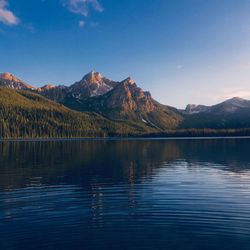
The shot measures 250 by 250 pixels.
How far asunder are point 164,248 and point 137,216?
9.11 m

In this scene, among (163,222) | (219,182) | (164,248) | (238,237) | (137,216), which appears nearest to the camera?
(164,248)

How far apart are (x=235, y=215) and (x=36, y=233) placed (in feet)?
65.2

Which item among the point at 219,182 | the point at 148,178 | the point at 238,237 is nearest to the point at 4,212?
the point at 238,237

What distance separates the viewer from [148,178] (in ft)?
197

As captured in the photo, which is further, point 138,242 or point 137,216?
point 137,216

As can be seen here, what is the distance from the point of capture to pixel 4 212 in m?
34.5

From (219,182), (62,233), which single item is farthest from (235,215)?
(219,182)

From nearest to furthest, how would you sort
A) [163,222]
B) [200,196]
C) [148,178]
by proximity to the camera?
[163,222] → [200,196] → [148,178]

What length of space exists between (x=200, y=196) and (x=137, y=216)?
13890 millimetres

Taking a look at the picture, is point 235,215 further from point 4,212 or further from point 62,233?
point 4,212

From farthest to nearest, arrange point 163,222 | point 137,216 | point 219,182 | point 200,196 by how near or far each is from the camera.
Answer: point 219,182
point 200,196
point 137,216
point 163,222

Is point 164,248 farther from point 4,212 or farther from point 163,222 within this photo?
point 4,212

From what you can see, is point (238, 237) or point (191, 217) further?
point (191, 217)

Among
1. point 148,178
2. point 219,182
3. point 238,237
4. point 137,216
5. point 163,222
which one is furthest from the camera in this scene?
point 148,178
